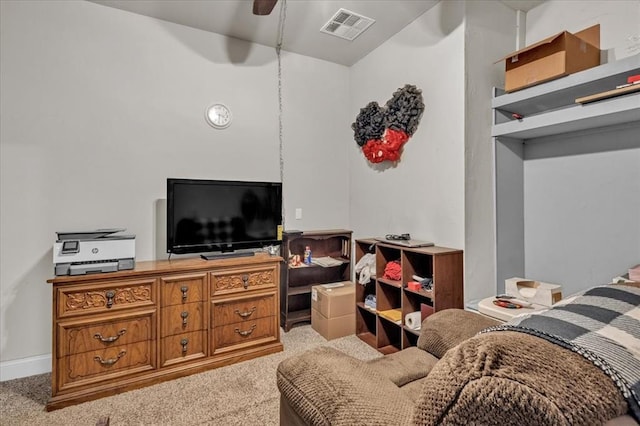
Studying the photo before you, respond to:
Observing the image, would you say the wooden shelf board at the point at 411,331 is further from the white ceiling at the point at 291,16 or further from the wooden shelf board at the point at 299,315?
the white ceiling at the point at 291,16

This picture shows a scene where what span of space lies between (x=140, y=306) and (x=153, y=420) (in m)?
0.72

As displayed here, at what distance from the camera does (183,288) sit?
238 centimetres

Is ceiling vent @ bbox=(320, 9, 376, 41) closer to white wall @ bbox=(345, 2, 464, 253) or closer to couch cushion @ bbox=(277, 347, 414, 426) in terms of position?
white wall @ bbox=(345, 2, 464, 253)

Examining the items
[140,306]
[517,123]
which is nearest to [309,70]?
[517,123]

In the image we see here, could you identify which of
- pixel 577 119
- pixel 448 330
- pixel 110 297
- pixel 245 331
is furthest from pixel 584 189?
pixel 110 297

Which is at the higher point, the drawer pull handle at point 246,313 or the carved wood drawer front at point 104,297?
the carved wood drawer front at point 104,297

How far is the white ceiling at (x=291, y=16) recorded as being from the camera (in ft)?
8.58

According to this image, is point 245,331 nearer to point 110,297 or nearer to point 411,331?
point 110,297

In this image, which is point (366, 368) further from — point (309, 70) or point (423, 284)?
point (309, 70)

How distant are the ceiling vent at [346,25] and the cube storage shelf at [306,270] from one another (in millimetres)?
1960

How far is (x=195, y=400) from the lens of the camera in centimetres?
208

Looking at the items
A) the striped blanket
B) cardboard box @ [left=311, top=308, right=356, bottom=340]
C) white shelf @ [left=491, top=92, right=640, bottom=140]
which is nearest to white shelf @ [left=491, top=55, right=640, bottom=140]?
white shelf @ [left=491, top=92, right=640, bottom=140]

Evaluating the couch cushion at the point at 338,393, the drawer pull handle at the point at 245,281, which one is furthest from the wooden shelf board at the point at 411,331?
the couch cushion at the point at 338,393

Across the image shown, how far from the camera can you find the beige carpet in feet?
6.23
